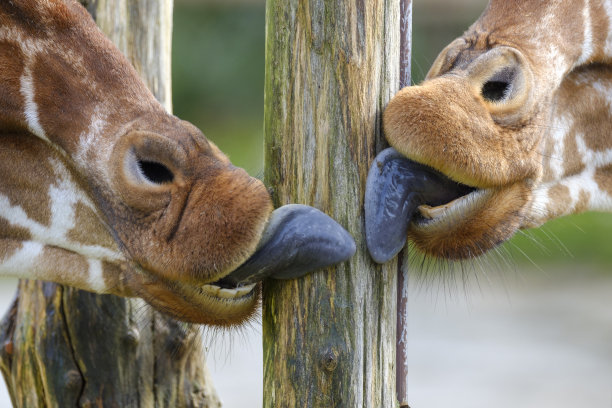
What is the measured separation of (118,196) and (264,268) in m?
0.40

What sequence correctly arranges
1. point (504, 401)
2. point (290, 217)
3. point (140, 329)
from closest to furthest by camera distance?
point (290, 217) → point (140, 329) → point (504, 401)

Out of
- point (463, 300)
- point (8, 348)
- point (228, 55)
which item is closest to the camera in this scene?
point (8, 348)

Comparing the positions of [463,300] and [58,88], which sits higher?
[463,300]

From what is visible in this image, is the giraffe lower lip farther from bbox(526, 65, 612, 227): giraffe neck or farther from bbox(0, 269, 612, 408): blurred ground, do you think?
bbox(0, 269, 612, 408): blurred ground

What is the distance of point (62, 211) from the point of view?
200cm

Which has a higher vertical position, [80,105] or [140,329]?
[80,105]

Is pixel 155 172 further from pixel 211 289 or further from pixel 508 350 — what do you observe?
pixel 508 350

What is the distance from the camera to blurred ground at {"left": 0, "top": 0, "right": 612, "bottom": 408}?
769 cm

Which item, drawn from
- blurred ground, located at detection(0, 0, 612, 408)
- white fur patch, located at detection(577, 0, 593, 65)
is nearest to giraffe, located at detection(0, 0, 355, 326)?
white fur patch, located at detection(577, 0, 593, 65)

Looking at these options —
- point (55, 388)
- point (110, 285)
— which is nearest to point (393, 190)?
point (110, 285)

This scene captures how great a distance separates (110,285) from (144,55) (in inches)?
46.1

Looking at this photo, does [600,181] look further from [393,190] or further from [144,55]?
[144,55]

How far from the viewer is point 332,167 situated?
1958 millimetres

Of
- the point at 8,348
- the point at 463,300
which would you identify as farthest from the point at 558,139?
the point at 463,300
